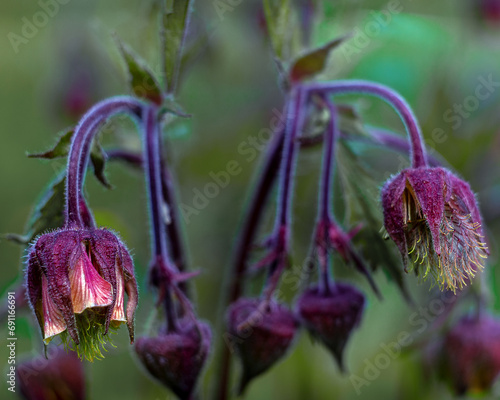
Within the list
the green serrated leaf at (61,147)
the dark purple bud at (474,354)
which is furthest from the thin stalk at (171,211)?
the dark purple bud at (474,354)

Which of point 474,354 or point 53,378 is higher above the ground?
point 53,378

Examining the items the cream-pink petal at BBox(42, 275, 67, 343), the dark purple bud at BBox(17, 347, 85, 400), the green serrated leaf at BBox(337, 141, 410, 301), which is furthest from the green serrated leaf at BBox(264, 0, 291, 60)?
the dark purple bud at BBox(17, 347, 85, 400)

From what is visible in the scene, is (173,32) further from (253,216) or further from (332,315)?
(332,315)

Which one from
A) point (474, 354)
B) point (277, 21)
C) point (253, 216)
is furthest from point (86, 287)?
point (474, 354)

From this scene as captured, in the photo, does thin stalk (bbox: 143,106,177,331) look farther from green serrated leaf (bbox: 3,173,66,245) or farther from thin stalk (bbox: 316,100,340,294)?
thin stalk (bbox: 316,100,340,294)

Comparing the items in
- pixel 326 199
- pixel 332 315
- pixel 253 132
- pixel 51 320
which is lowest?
pixel 332 315

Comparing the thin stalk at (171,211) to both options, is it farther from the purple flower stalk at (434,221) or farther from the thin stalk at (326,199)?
the purple flower stalk at (434,221)

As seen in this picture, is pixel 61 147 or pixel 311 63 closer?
pixel 61 147
